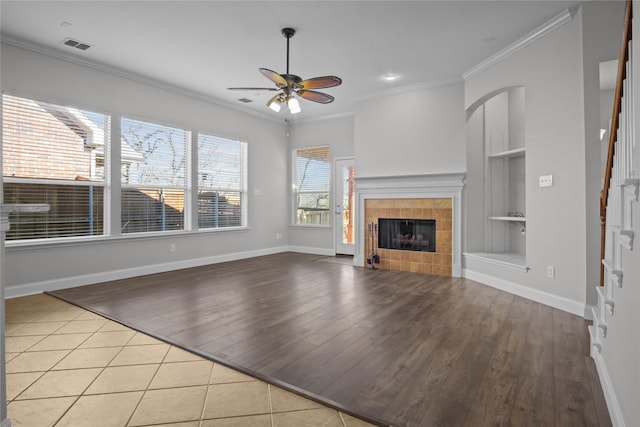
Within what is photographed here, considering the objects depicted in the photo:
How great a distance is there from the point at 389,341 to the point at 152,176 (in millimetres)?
4302

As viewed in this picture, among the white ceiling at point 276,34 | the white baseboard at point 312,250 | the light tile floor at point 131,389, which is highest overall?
the white ceiling at point 276,34

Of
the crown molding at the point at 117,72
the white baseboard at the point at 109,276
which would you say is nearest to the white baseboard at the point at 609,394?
the white baseboard at the point at 109,276

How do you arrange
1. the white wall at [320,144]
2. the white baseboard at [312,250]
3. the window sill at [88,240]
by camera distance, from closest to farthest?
the window sill at [88,240] → the white wall at [320,144] → the white baseboard at [312,250]

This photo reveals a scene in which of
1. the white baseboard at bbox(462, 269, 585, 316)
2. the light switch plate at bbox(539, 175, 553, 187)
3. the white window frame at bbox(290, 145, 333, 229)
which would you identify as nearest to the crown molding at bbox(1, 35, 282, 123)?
the white window frame at bbox(290, 145, 333, 229)

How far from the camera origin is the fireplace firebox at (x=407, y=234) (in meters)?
5.39

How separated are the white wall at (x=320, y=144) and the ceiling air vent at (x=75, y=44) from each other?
4153 millimetres

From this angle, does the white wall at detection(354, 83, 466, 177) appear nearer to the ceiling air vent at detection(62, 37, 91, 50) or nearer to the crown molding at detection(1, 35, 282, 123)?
the crown molding at detection(1, 35, 282, 123)

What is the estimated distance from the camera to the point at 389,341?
8.79 feet

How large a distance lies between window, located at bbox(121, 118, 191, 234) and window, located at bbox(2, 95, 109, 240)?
32 cm

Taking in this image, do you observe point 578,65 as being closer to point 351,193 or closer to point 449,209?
point 449,209

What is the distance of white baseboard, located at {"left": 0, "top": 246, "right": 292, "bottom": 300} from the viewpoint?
158 inches

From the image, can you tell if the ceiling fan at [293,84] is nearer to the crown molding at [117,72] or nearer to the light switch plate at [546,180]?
the crown molding at [117,72]

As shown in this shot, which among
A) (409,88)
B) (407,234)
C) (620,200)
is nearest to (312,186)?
(407,234)

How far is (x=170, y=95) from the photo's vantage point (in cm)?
548
